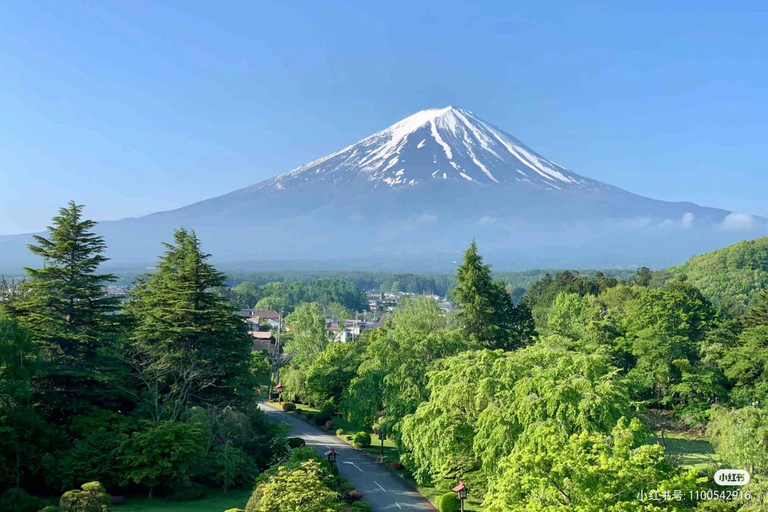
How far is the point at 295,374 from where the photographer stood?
155 ft

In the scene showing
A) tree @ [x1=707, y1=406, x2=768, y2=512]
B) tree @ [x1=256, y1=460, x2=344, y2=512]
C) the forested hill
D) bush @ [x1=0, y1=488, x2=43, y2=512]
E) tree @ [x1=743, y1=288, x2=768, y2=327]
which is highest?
the forested hill

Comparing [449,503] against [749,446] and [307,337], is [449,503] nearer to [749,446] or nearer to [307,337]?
[749,446]

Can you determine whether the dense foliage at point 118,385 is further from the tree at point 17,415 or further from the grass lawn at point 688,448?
the grass lawn at point 688,448

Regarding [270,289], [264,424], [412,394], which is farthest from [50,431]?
[270,289]

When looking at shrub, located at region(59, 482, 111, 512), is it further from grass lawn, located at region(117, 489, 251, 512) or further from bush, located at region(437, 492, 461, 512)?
bush, located at region(437, 492, 461, 512)

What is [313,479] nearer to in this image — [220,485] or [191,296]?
[220,485]

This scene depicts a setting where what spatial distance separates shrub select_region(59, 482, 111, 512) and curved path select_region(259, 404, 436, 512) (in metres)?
10.3

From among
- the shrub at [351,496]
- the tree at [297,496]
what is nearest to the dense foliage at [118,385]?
the shrub at [351,496]

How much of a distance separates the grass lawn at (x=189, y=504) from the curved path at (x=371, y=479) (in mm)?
5417

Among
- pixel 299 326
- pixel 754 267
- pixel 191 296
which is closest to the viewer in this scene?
pixel 191 296

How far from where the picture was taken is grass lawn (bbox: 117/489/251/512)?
2414cm

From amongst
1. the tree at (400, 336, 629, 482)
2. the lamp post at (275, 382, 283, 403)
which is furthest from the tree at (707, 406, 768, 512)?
the lamp post at (275, 382, 283, 403)

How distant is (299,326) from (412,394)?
23950 mm

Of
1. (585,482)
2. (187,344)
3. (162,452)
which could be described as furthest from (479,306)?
(585,482)
